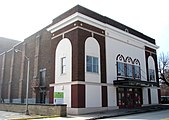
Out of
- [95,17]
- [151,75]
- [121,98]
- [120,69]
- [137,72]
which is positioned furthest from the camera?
[151,75]

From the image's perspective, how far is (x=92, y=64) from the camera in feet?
80.8

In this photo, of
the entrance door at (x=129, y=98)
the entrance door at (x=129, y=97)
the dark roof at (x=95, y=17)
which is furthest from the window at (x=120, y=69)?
the dark roof at (x=95, y=17)

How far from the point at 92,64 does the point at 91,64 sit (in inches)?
6.5

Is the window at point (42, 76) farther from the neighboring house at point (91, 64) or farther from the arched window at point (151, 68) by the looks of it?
the arched window at point (151, 68)

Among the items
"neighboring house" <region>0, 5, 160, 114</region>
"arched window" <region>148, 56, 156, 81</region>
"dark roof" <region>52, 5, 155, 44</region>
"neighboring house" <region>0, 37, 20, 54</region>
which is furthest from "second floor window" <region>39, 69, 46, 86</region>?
"neighboring house" <region>0, 37, 20, 54</region>

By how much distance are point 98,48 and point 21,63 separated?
20825 mm

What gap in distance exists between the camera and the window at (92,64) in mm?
24231

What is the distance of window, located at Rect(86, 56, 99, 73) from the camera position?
24231 millimetres

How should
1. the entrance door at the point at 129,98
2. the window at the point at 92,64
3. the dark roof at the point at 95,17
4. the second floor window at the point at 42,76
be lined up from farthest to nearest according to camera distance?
1. the second floor window at the point at 42,76
2. the entrance door at the point at 129,98
3. the dark roof at the point at 95,17
4. the window at the point at 92,64

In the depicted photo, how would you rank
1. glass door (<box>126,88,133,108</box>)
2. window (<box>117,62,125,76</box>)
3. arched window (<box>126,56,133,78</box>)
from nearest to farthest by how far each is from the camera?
window (<box>117,62,125,76</box>)
glass door (<box>126,88,133,108</box>)
arched window (<box>126,56,133,78</box>)

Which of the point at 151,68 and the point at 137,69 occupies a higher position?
the point at 151,68

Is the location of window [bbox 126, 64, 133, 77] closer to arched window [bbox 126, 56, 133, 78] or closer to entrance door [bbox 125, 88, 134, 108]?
arched window [bbox 126, 56, 133, 78]

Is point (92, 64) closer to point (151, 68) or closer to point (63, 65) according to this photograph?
point (63, 65)

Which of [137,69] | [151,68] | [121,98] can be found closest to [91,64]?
[121,98]
